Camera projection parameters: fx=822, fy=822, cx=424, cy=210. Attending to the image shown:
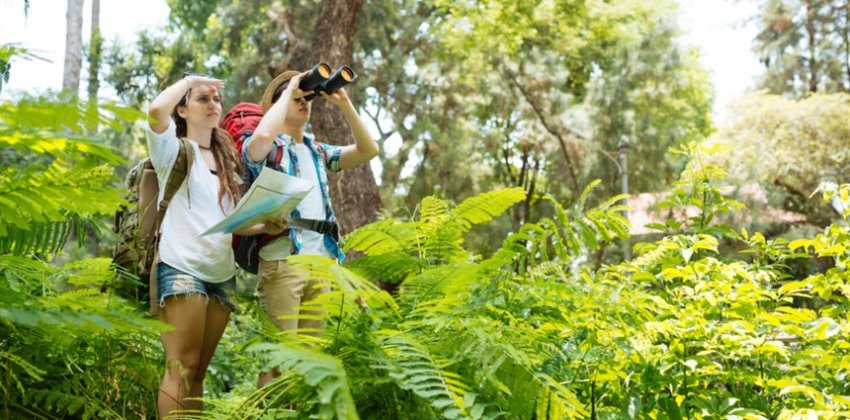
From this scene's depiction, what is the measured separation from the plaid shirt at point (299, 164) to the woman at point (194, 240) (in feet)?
0.30

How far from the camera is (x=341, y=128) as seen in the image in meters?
10.1

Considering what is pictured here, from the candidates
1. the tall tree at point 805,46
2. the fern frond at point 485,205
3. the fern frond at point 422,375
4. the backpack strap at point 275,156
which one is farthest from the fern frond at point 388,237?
the tall tree at point 805,46

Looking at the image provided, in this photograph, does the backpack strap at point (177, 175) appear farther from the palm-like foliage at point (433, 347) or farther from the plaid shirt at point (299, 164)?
the palm-like foliage at point (433, 347)

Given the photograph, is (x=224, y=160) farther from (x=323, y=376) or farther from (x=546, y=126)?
(x=546, y=126)

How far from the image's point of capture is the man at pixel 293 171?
322 centimetres

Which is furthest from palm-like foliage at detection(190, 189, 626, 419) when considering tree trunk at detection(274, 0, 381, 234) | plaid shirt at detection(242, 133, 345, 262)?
tree trunk at detection(274, 0, 381, 234)

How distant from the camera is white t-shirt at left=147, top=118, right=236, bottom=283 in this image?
9.60 feet

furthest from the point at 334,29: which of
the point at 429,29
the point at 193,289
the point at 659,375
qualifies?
the point at 429,29

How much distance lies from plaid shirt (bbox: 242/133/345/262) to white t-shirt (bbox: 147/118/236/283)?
0.75 feet

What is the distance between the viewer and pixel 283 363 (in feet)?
4.72

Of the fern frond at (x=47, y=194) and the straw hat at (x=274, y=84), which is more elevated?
the straw hat at (x=274, y=84)

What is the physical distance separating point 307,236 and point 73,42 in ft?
51.0

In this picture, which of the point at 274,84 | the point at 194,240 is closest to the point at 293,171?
the point at 274,84

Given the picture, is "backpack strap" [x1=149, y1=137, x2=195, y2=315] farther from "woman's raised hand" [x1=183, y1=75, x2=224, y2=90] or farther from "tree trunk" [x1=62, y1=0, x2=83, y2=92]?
"tree trunk" [x1=62, y1=0, x2=83, y2=92]
